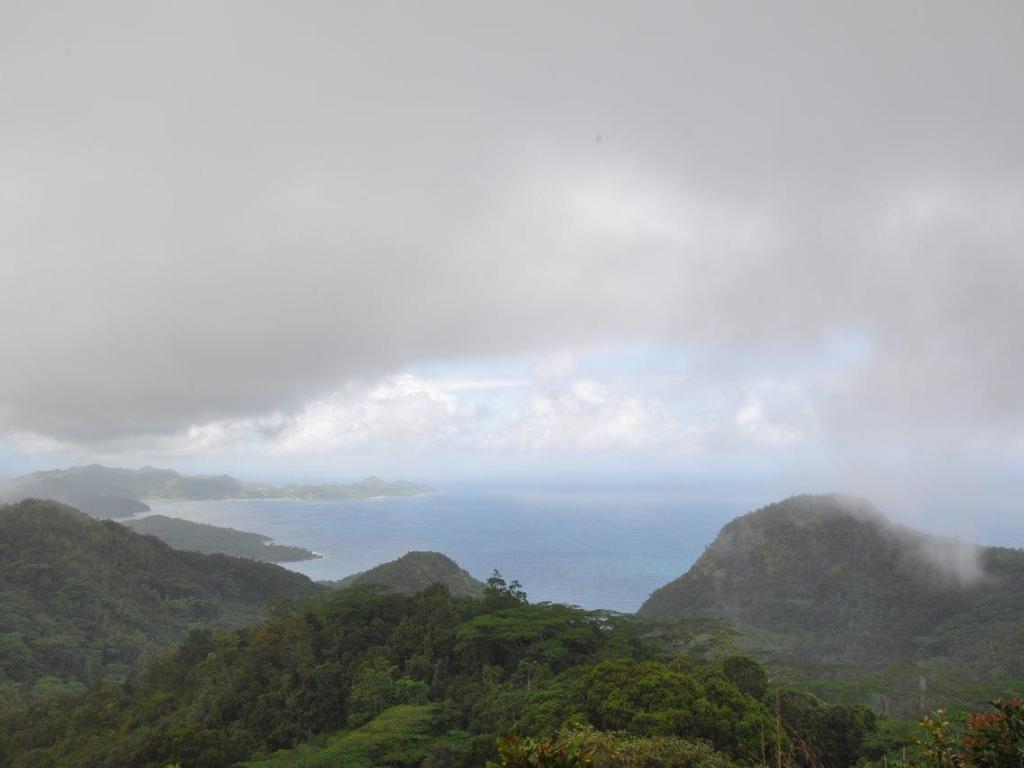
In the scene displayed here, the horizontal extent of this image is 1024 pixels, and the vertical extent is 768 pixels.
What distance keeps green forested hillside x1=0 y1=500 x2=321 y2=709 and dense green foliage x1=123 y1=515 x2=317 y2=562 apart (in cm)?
3904

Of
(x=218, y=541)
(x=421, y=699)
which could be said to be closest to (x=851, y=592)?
(x=421, y=699)

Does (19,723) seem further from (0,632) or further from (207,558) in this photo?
(207,558)

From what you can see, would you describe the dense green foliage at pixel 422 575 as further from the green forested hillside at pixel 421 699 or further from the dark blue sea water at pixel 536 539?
the green forested hillside at pixel 421 699

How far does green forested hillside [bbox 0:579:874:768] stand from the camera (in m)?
14.3

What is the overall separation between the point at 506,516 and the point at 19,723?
14523cm

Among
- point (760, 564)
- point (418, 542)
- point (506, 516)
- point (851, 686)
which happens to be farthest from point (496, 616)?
point (506, 516)

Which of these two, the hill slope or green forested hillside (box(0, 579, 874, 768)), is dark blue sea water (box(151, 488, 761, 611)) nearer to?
the hill slope

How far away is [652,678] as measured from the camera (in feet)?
51.3

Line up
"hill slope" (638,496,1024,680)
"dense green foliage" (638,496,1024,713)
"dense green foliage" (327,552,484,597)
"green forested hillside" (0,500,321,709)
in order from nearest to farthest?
"green forested hillside" (0,500,321,709)
"dense green foliage" (638,496,1024,713)
"hill slope" (638,496,1024,680)
"dense green foliage" (327,552,484,597)

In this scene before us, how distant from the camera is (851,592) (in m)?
65.8

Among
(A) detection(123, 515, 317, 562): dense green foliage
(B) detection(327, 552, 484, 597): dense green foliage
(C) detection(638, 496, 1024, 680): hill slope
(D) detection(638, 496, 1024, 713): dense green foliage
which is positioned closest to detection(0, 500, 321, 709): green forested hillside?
(B) detection(327, 552, 484, 597): dense green foliage

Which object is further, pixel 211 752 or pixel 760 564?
pixel 760 564

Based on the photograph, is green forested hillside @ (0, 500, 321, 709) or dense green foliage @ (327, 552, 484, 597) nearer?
green forested hillside @ (0, 500, 321, 709)

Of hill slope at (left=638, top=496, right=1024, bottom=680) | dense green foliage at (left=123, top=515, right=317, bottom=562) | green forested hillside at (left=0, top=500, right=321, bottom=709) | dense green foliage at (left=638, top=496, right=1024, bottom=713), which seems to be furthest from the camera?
dense green foliage at (left=123, top=515, right=317, bottom=562)
